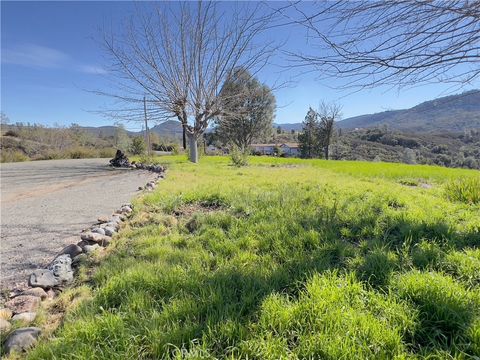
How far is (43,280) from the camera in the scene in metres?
1.98

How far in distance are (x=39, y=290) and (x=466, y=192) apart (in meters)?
5.69

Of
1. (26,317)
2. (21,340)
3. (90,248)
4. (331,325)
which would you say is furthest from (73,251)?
(331,325)

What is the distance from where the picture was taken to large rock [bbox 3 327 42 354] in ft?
4.42

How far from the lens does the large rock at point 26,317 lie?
1.56 m

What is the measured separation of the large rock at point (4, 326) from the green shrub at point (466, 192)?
552 centimetres

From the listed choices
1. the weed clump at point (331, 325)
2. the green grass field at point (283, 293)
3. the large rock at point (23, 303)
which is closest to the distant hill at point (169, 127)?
the green grass field at point (283, 293)

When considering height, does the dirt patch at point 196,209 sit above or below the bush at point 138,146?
below

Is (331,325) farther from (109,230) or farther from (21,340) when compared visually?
(109,230)

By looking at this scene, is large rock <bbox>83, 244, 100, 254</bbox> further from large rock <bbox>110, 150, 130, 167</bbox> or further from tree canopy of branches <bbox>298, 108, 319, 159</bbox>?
tree canopy of branches <bbox>298, 108, 319, 159</bbox>

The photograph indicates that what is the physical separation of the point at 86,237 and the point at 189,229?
1060 millimetres

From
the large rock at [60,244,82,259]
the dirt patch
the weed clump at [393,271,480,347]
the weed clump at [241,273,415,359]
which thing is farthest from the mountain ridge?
the large rock at [60,244,82,259]

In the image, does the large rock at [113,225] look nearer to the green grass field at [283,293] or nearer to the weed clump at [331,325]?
the green grass field at [283,293]

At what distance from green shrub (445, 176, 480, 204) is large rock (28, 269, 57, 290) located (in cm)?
540

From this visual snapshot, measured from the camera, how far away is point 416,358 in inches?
46.7
